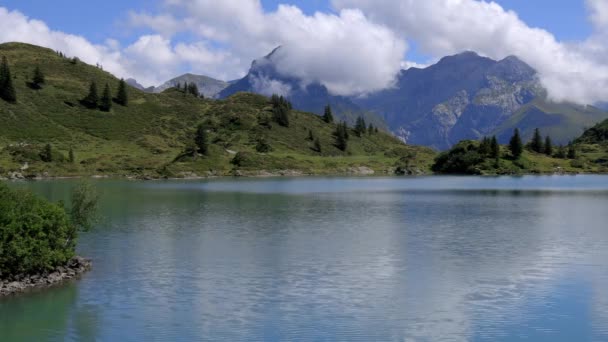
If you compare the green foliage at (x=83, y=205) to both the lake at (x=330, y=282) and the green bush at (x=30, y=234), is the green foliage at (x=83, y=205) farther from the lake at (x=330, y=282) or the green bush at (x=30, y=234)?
the green bush at (x=30, y=234)

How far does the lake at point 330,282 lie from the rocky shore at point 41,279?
118cm

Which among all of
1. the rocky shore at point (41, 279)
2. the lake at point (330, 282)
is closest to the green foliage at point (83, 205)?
the lake at point (330, 282)

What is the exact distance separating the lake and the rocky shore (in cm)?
118

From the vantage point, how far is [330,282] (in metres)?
52.8

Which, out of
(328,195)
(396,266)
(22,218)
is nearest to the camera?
(22,218)

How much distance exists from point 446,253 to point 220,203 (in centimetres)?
7103

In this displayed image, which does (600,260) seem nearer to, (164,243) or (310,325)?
(310,325)

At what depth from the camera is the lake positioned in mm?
39906

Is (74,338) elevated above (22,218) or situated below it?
below

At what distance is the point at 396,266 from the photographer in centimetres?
5997

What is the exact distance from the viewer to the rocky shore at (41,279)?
157ft

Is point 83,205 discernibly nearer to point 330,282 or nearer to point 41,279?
point 41,279

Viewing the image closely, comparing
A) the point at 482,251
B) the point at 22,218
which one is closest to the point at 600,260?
the point at 482,251

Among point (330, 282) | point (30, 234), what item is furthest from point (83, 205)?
point (330, 282)
